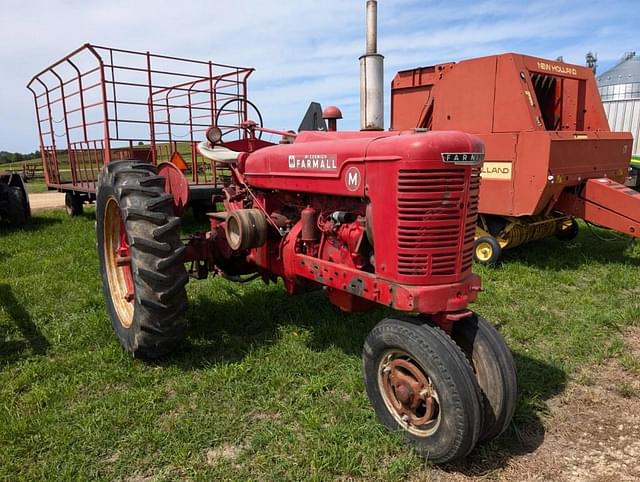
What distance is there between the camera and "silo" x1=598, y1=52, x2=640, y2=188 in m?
13.6

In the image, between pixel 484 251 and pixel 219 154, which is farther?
pixel 484 251

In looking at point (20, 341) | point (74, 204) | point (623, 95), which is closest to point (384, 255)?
point (20, 341)

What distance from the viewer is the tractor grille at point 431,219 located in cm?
234

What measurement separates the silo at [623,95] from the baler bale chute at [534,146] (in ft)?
28.9

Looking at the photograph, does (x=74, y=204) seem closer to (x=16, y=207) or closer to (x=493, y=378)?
(x=16, y=207)

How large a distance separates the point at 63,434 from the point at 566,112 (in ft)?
20.4

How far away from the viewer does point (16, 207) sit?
8602 mm

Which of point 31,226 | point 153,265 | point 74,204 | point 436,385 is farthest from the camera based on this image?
point 74,204

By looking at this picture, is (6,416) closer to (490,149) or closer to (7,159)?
(490,149)

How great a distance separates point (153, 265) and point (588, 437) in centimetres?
261

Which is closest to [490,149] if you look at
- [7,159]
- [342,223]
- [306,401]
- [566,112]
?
[566,112]

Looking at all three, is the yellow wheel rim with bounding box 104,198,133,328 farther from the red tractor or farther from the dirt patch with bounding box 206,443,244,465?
the dirt patch with bounding box 206,443,244,465

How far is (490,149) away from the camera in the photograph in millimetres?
5625

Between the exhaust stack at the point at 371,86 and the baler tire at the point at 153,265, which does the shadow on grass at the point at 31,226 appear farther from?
the baler tire at the point at 153,265
